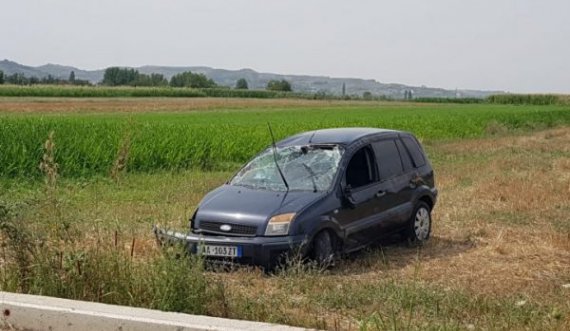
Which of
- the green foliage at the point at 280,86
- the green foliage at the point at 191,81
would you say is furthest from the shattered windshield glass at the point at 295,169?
the green foliage at the point at 280,86

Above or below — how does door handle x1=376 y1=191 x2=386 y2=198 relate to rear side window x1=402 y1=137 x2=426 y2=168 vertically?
below

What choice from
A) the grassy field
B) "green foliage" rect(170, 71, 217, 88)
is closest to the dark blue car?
the grassy field

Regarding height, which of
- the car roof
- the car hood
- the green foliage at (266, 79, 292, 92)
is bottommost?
the green foliage at (266, 79, 292, 92)

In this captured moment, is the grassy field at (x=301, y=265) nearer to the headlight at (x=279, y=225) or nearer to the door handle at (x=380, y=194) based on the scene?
the headlight at (x=279, y=225)

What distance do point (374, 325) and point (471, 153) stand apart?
24.0 meters

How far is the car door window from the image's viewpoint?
9.31 m

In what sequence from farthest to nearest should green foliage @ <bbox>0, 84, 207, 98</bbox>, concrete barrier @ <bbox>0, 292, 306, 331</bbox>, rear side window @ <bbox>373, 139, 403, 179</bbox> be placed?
1. green foliage @ <bbox>0, 84, 207, 98</bbox>
2. rear side window @ <bbox>373, 139, 403, 179</bbox>
3. concrete barrier @ <bbox>0, 292, 306, 331</bbox>

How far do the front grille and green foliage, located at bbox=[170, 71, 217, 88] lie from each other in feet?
417

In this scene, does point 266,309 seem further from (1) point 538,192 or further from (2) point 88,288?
(1) point 538,192

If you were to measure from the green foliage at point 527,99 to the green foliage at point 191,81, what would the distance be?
5110cm

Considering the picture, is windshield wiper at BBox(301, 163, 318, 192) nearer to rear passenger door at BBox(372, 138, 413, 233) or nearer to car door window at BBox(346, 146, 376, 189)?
car door window at BBox(346, 146, 376, 189)

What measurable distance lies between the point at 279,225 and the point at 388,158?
250cm

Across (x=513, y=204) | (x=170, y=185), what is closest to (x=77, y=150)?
(x=170, y=185)

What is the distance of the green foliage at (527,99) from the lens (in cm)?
10244
